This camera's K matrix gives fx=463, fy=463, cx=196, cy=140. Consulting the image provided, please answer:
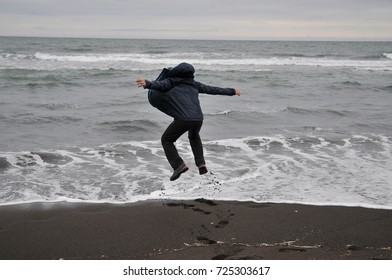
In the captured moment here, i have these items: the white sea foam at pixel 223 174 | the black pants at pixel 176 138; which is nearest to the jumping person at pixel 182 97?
the black pants at pixel 176 138

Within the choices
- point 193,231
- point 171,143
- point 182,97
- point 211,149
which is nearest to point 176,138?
point 171,143

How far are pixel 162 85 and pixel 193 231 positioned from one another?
5.70ft

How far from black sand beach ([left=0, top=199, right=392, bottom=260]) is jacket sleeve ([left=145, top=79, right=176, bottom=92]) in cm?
156

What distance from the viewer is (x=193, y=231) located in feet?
17.1

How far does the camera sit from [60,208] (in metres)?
5.98

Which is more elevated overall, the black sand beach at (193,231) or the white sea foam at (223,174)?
the black sand beach at (193,231)

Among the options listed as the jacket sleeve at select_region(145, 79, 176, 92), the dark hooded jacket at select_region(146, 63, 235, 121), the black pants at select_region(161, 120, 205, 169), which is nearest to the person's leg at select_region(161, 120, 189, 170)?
the black pants at select_region(161, 120, 205, 169)

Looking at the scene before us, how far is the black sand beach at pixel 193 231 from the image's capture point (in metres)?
4.58

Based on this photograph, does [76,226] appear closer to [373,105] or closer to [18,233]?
[18,233]

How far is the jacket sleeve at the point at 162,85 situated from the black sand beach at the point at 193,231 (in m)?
1.56

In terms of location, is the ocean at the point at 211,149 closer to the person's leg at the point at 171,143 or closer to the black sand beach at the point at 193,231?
the black sand beach at the point at 193,231

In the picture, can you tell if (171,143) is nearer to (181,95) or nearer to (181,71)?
(181,95)

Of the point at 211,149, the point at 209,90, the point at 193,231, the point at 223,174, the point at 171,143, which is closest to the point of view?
the point at 193,231

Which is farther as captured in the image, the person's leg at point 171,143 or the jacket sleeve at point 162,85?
the person's leg at point 171,143
